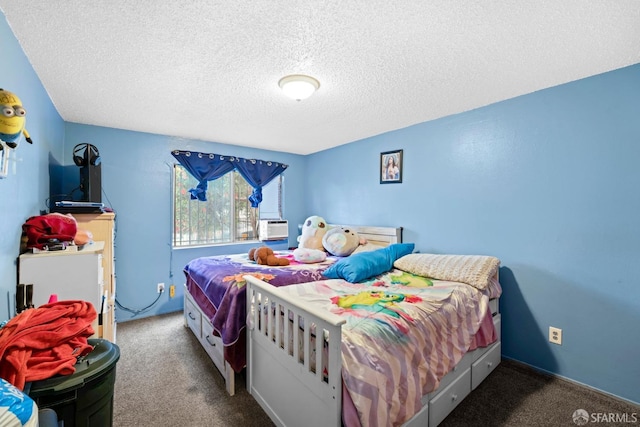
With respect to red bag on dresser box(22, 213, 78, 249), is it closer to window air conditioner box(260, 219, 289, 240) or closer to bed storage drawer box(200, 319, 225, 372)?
bed storage drawer box(200, 319, 225, 372)

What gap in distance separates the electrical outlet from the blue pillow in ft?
4.34

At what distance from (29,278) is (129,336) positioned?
1611 millimetres

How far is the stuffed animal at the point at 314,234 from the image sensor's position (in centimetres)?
373

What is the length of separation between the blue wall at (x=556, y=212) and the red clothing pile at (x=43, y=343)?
9.60 feet

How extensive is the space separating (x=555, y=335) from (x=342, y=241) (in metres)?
2.09

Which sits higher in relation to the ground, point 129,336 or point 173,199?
point 173,199

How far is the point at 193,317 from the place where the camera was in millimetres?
2895

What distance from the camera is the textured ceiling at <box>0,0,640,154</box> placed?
139 centimetres

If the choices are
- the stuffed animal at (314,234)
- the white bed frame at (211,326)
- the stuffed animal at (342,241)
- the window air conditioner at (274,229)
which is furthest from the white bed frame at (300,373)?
the window air conditioner at (274,229)

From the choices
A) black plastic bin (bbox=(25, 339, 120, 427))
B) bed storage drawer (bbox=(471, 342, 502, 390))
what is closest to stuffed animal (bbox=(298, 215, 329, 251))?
bed storage drawer (bbox=(471, 342, 502, 390))

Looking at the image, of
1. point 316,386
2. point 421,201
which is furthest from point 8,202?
point 421,201

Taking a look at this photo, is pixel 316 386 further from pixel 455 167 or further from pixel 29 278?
pixel 455 167

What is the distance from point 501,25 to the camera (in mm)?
1501

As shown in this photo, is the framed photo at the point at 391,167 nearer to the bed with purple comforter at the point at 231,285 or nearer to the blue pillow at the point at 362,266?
the blue pillow at the point at 362,266
